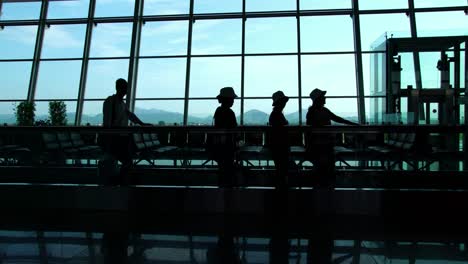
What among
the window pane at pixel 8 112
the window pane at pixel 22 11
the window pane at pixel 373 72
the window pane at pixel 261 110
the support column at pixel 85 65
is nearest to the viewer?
the window pane at pixel 373 72

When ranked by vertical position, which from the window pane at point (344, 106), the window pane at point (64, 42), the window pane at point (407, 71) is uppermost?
the window pane at point (64, 42)

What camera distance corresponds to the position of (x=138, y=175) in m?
6.62

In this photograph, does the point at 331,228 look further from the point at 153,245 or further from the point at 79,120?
the point at 79,120

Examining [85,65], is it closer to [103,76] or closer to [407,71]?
[103,76]

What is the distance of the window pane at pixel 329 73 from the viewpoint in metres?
13.9

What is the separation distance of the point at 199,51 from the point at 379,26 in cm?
567

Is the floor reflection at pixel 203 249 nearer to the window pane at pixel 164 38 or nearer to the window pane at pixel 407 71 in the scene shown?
the window pane at pixel 407 71

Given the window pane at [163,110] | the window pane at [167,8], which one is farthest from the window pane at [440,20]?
the window pane at [163,110]

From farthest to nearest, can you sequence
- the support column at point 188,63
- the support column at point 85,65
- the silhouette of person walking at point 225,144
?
the support column at point 85,65 → the support column at point 188,63 → the silhouette of person walking at point 225,144

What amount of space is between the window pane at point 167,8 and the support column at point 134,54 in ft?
0.87

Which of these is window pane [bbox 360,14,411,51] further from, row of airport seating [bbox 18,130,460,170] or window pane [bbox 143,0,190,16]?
row of airport seating [bbox 18,130,460,170]

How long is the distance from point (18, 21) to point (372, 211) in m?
14.3

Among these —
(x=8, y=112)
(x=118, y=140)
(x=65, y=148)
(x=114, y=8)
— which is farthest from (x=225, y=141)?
(x=8, y=112)

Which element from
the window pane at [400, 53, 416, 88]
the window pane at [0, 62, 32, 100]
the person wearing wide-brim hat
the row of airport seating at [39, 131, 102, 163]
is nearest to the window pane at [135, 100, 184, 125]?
the window pane at [0, 62, 32, 100]
